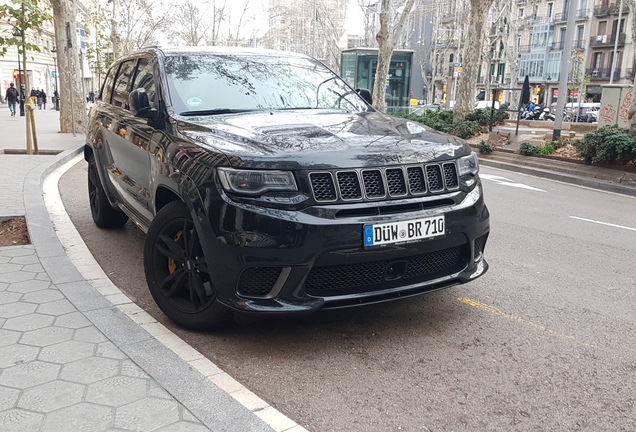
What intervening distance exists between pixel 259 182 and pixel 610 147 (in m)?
11.1

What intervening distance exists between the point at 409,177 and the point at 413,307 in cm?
118

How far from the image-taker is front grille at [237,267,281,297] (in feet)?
10.3

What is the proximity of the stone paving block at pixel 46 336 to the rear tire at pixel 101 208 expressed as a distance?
2545 millimetres

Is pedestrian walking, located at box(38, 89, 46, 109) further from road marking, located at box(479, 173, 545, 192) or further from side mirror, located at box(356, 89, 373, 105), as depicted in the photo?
side mirror, located at box(356, 89, 373, 105)

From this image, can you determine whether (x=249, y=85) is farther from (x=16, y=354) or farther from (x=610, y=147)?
(x=610, y=147)

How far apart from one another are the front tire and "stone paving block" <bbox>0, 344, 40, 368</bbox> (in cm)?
79

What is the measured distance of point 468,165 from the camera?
3.79 m

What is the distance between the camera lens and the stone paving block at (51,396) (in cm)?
266

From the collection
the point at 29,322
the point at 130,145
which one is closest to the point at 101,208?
the point at 130,145

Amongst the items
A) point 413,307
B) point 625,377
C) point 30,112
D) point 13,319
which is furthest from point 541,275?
point 30,112

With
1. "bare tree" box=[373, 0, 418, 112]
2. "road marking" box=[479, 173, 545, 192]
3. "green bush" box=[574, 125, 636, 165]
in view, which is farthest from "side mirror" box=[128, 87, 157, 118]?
"bare tree" box=[373, 0, 418, 112]

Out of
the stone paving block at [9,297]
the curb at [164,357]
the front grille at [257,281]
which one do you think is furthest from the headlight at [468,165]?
the stone paving block at [9,297]

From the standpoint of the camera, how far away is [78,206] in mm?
7402

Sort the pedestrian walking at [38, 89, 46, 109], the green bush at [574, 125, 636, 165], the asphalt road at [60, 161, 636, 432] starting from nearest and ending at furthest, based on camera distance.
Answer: the asphalt road at [60, 161, 636, 432] < the green bush at [574, 125, 636, 165] < the pedestrian walking at [38, 89, 46, 109]
